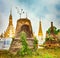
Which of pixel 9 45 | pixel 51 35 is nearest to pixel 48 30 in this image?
pixel 51 35

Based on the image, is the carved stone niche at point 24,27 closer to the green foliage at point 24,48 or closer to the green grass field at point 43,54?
the green foliage at point 24,48

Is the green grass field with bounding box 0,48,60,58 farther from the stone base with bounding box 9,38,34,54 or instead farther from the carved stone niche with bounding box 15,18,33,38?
the carved stone niche with bounding box 15,18,33,38

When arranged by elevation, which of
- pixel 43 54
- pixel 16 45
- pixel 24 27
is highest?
pixel 24 27

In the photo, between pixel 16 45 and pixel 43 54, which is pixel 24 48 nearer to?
pixel 16 45

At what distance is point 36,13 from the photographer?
3.28 meters

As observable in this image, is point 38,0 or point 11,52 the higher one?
point 38,0

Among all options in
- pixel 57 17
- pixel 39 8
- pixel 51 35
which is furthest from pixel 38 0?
pixel 51 35

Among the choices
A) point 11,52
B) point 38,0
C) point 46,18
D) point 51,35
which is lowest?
point 11,52

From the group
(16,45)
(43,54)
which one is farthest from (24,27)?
(43,54)

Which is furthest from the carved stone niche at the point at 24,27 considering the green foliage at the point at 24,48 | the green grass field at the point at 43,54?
the green grass field at the point at 43,54

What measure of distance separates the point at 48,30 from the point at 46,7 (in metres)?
0.39

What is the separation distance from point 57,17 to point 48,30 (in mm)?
266

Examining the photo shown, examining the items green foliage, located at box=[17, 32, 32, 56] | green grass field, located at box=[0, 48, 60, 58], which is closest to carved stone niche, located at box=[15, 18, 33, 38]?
green foliage, located at box=[17, 32, 32, 56]

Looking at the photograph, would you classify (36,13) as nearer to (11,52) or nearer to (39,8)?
(39,8)
